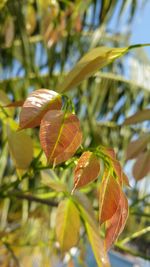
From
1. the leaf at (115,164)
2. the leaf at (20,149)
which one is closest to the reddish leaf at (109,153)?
the leaf at (115,164)

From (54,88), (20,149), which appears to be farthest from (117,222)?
(54,88)

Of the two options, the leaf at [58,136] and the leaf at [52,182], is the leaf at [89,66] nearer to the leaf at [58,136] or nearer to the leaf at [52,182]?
the leaf at [58,136]

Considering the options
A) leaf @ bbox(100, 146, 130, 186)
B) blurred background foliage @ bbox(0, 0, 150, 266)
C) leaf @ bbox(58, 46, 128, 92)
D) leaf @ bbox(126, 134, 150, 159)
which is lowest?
blurred background foliage @ bbox(0, 0, 150, 266)

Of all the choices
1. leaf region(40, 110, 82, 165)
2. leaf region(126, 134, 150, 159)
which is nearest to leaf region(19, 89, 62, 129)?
leaf region(40, 110, 82, 165)

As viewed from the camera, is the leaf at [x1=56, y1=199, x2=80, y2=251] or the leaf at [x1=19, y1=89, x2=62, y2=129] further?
the leaf at [x1=56, y1=199, x2=80, y2=251]

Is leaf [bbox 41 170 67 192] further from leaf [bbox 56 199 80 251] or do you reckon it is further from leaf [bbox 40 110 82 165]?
leaf [bbox 40 110 82 165]

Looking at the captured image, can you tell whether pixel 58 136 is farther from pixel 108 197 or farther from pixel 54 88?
pixel 54 88

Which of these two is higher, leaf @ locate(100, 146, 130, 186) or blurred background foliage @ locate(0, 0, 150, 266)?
leaf @ locate(100, 146, 130, 186)
